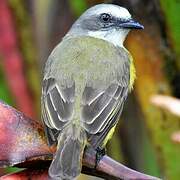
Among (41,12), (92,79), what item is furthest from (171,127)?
(41,12)

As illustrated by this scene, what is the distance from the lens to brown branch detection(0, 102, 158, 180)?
1729mm

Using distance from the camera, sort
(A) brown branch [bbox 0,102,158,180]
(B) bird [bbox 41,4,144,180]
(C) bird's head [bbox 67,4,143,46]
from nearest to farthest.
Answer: (A) brown branch [bbox 0,102,158,180] → (B) bird [bbox 41,4,144,180] → (C) bird's head [bbox 67,4,143,46]

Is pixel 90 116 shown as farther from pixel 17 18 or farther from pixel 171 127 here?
pixel 17 18

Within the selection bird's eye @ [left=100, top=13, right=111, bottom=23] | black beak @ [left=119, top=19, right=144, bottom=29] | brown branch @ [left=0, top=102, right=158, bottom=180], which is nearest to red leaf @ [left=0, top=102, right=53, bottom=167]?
brown branch @ [left=0, top=102, right=158, bottom=180]

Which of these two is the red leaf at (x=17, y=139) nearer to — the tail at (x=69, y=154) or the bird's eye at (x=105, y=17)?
the tail at (x=69, y=154)

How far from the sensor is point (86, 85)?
9.12ft

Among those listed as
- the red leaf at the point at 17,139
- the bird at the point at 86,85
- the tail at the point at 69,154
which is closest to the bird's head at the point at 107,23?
the bird at the point at 86,85

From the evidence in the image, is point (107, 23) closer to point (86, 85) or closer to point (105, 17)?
point (105, 17)

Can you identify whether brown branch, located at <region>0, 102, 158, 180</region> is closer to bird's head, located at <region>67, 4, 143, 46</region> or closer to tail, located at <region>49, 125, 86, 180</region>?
tail, located at <region>49, 125, 86, 180</region>

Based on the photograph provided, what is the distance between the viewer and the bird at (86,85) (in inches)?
94.1

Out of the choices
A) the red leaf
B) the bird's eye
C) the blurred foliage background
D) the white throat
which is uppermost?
the red leaf

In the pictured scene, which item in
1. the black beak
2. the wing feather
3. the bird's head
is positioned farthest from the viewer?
the bird's head

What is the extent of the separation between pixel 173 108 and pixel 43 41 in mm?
1622

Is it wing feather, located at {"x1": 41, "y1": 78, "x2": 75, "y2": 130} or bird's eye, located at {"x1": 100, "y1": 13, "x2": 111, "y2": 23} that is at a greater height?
bird's eye, located at {"x1": 100, "y1": 13, "x2": 111, "y2": 23}
